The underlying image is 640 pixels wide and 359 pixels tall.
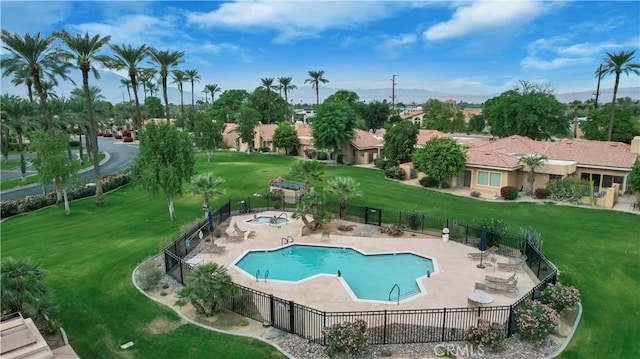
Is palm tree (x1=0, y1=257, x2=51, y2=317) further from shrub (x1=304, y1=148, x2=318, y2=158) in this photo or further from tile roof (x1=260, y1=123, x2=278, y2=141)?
tile roof (x1=260, y1=123, x2=278, y2=141)

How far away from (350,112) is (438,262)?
120 feet

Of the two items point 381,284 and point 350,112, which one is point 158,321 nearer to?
point 381,284

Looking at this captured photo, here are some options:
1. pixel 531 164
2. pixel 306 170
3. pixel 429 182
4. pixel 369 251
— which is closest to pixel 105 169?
pixel 306 170

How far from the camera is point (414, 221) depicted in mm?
26281

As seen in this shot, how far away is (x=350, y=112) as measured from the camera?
180 ft

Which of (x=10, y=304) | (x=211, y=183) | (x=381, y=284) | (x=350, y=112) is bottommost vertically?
(x=381, y=284)

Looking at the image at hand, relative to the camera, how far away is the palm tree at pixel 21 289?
1285cm

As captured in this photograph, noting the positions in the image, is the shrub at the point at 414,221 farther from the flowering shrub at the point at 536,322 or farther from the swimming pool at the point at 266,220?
the flowering shrub at the point at 536,322

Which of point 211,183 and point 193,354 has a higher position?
point 211,183

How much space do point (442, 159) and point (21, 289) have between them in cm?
3307

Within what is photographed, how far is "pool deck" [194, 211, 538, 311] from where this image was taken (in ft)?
54.1

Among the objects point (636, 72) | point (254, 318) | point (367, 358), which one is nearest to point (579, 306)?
point (367, 358)

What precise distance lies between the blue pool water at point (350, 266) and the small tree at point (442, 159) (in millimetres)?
17812

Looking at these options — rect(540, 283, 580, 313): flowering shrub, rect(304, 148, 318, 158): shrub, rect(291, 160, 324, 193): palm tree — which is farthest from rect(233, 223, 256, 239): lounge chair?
rect(304, 148, 318, 158): shrub
